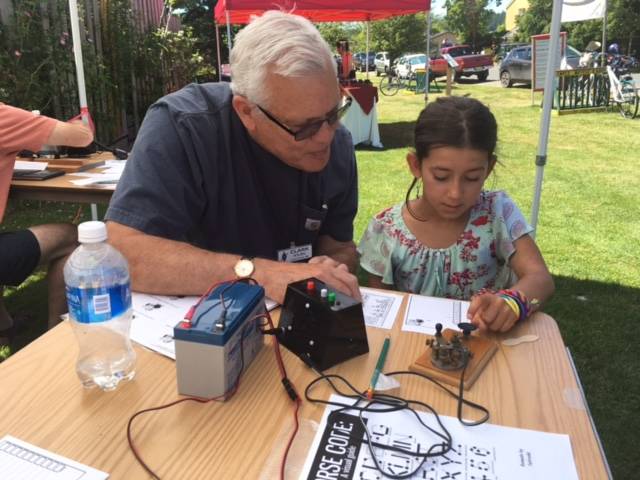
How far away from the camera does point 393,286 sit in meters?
2.04

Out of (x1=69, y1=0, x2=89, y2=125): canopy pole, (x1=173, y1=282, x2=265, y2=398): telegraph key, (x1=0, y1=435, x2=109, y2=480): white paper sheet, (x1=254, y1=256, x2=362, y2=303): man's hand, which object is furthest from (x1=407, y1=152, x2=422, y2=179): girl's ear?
(x1=69, y1=0, x2=89, y2=125): canopy pole

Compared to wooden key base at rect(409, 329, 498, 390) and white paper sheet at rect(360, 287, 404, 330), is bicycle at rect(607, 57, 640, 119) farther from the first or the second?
wooden key base at rect(409, 329, 498, 390)

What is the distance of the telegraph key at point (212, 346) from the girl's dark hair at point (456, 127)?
1.03 meters

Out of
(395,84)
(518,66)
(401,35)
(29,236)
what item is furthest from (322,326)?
(401,35)

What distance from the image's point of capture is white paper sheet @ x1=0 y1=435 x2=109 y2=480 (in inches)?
33.3

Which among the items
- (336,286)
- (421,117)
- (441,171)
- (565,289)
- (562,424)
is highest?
(421,117)

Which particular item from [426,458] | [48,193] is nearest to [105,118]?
[48,193]

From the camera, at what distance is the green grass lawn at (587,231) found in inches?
106

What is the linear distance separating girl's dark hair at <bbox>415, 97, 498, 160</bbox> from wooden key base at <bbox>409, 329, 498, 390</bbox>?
777 millimetres

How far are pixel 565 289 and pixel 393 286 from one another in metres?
2.25

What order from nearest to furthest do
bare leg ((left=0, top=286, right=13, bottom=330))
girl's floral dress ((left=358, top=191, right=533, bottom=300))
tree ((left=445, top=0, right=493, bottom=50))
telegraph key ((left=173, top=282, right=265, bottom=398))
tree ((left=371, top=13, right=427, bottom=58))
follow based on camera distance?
telegraph key ((left=173, top=282, right=265, bottom=398)) < girl's floral dress ((left=358, top=191, right=533, bottom=300)) < bare leg ((left=0, top=286, right=13, bottom=330)) < tree ((left=371, top=13, right=427, bottom=58)) < tree ((left=445, top=0, right=493, bottom=50))

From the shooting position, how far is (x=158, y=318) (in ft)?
4.44

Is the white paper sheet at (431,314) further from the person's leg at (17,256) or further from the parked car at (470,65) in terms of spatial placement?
the parked car at (470,65)

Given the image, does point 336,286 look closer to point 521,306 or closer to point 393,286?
point 521,306
